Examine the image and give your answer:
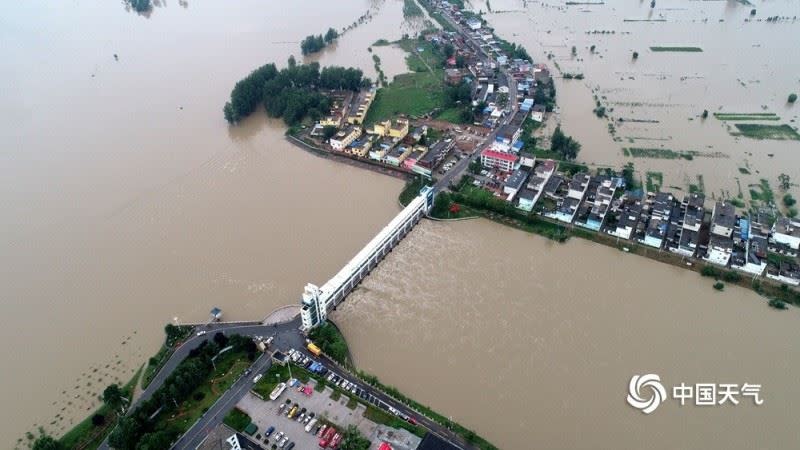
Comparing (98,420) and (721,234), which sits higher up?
(721,234)

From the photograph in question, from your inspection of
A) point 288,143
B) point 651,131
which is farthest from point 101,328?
point 651,131

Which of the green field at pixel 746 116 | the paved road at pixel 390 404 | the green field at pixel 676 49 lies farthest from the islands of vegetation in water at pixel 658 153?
the paved road at pixel 390 404

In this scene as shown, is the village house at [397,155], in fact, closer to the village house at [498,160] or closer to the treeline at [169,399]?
the village house at [498,160]

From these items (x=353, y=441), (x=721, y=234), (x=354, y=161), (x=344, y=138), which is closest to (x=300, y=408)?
(x=353, y=441)

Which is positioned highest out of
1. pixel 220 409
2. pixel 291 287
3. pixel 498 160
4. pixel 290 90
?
pixel 290 90

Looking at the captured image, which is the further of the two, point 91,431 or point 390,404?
point 390,404

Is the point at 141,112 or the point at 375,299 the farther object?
the point at 141,112

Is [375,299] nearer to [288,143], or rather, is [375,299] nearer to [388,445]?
[388,445]

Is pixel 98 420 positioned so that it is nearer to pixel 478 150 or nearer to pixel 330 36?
pixel 478 150
